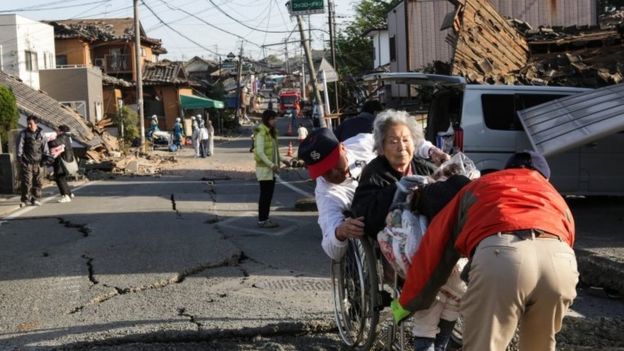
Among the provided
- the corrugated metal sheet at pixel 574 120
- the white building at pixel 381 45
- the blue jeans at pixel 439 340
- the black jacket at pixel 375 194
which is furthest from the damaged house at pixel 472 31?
the white building at pixel 381 45

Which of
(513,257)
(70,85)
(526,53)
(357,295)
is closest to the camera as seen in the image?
(513,257)

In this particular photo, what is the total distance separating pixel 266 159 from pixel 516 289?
755 centimetres

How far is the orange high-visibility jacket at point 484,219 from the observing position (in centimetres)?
280

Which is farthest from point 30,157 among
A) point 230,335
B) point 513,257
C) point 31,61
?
point 31,61

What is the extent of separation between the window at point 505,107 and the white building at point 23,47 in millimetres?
27213

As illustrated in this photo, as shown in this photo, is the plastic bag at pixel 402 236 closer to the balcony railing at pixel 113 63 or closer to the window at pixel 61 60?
the window at pixel 61 60

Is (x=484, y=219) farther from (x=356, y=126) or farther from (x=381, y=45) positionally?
(x=381, y=45)

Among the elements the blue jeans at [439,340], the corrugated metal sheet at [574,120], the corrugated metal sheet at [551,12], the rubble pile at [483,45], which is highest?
the corrugated metal sheet at [551,12]

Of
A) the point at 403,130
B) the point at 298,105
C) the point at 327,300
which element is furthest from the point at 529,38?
the point at 298,105

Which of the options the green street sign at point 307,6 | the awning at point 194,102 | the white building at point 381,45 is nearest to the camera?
the green street sign at point 307,6

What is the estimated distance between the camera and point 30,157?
1346 cm

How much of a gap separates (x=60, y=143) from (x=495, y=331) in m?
12.7

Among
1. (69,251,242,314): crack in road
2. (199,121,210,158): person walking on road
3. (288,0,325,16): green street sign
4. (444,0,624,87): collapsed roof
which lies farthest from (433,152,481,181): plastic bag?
(199,121,210,158): person walking on road

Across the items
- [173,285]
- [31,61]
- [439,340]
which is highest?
[31,61]
